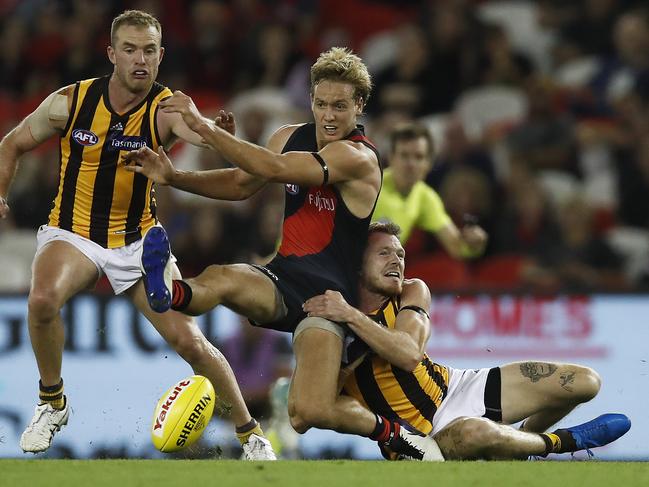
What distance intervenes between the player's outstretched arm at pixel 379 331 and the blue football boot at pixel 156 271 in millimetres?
773

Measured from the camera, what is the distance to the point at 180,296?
6531 millimetres

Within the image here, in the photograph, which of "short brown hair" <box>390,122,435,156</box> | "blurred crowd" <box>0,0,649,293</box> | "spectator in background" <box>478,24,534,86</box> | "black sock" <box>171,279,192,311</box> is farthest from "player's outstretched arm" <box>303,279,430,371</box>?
"spectator in background" <box>478,24,534,86</box>

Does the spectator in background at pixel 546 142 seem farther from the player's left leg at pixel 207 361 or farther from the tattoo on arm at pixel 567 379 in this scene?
the player's left leg at pixel 207 361

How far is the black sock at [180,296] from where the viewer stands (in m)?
6.53

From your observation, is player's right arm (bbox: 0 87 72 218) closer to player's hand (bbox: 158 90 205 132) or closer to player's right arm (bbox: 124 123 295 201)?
player's right arm (bbox: 124 123 295 201)

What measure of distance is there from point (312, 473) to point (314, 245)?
1569 mm

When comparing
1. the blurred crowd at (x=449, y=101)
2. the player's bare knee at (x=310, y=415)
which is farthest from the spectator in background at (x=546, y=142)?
the player's bare knee at (x=310, y=415)

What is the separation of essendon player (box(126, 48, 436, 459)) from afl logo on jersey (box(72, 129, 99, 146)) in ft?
0.76

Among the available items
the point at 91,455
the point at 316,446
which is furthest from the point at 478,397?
the point at 91,455

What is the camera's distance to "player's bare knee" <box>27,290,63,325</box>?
685 centimetres

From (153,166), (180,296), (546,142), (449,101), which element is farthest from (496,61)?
(180,296)

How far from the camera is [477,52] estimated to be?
12.2 m

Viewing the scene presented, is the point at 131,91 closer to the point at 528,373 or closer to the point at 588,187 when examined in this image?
the point at 528,373

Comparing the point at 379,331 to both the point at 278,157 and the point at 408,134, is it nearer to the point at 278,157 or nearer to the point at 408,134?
the point at 278,157
